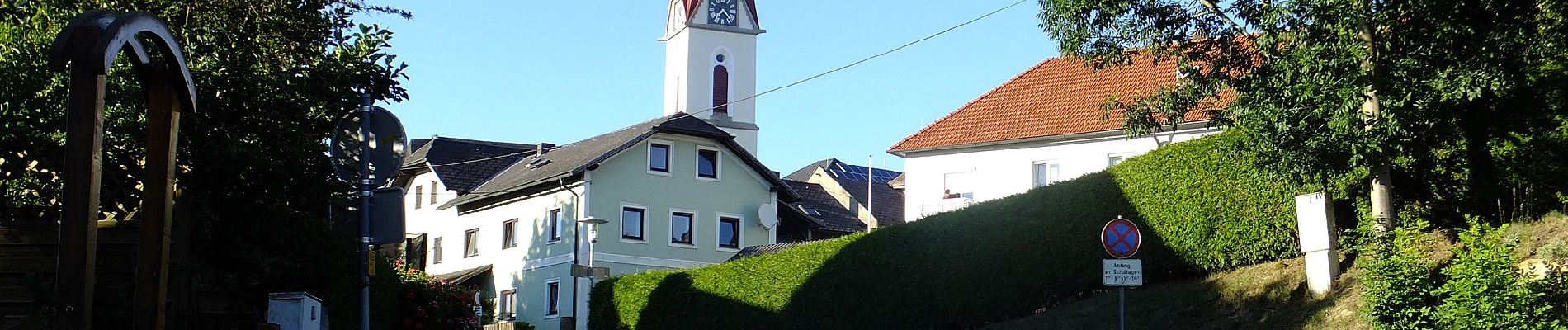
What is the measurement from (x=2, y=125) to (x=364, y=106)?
3086mm

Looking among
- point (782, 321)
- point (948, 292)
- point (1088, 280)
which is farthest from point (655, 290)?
point (1088, 280)

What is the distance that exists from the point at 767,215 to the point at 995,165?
31.6 ft

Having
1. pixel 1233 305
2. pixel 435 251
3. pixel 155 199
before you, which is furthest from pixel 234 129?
pixel 435 251

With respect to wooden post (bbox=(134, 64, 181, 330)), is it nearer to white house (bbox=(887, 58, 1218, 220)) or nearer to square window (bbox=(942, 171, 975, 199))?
white house (bbox=(887, 58, 1218, 220))

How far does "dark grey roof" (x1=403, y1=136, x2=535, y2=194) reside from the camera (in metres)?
54.3

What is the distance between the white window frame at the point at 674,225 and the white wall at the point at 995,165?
285 inches

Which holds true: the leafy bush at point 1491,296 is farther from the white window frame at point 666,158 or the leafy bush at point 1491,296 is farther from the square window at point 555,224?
the square window at point 555,224

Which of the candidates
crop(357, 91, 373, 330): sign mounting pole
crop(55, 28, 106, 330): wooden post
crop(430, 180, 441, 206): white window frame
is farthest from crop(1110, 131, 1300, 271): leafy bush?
crop(430, 180, 441, 206): white window frame

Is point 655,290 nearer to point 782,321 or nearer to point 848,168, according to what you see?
point 782,321

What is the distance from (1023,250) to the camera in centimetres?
2083

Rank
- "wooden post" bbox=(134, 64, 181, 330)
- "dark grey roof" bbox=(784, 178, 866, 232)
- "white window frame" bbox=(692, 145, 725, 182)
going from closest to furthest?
1. "wooden post" bbox=(134, 64, 181, 330)
2. "white window frame" bbox=(692, 145, 725, 182)
3. "dark grey roof" bbox=(784, 178, 866, 232)

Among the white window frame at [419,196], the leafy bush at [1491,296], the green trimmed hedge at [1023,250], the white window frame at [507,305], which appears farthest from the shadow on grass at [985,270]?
the white window frame at [419,196]

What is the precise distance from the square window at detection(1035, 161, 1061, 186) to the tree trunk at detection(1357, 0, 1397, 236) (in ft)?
77.2

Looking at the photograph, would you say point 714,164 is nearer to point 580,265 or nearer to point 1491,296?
point 580,265
